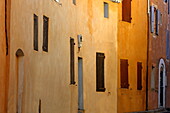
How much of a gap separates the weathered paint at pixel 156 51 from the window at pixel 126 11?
3.03 metres

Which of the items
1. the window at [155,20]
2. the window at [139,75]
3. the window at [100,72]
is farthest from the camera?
the window at [155,20]

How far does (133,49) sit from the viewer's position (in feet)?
83.8

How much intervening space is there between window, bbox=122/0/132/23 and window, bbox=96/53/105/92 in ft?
10.5

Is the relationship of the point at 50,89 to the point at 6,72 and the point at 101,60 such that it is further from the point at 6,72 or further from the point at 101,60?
the point at 101,60

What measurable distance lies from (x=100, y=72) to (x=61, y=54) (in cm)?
520

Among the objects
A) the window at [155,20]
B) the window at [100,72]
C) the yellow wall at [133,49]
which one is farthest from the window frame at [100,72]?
the window at [155,20]

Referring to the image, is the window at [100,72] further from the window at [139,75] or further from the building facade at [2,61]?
the building facade at [2,61]

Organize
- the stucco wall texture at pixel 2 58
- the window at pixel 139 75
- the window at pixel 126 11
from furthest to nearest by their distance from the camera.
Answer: the window at pixel 139 75, the window at pixel 126 11, the stucco wall texture at pixel 2 58

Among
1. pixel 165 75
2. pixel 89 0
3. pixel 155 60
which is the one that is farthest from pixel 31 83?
pixel 165 75

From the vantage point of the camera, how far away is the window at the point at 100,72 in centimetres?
2199

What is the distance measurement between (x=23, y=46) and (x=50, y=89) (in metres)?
3.31

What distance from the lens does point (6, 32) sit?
38.5ft

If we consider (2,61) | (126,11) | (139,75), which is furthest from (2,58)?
(139,75)

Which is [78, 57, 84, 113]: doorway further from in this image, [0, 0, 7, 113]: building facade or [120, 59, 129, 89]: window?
[0, 0, 7, 113]: building facade
